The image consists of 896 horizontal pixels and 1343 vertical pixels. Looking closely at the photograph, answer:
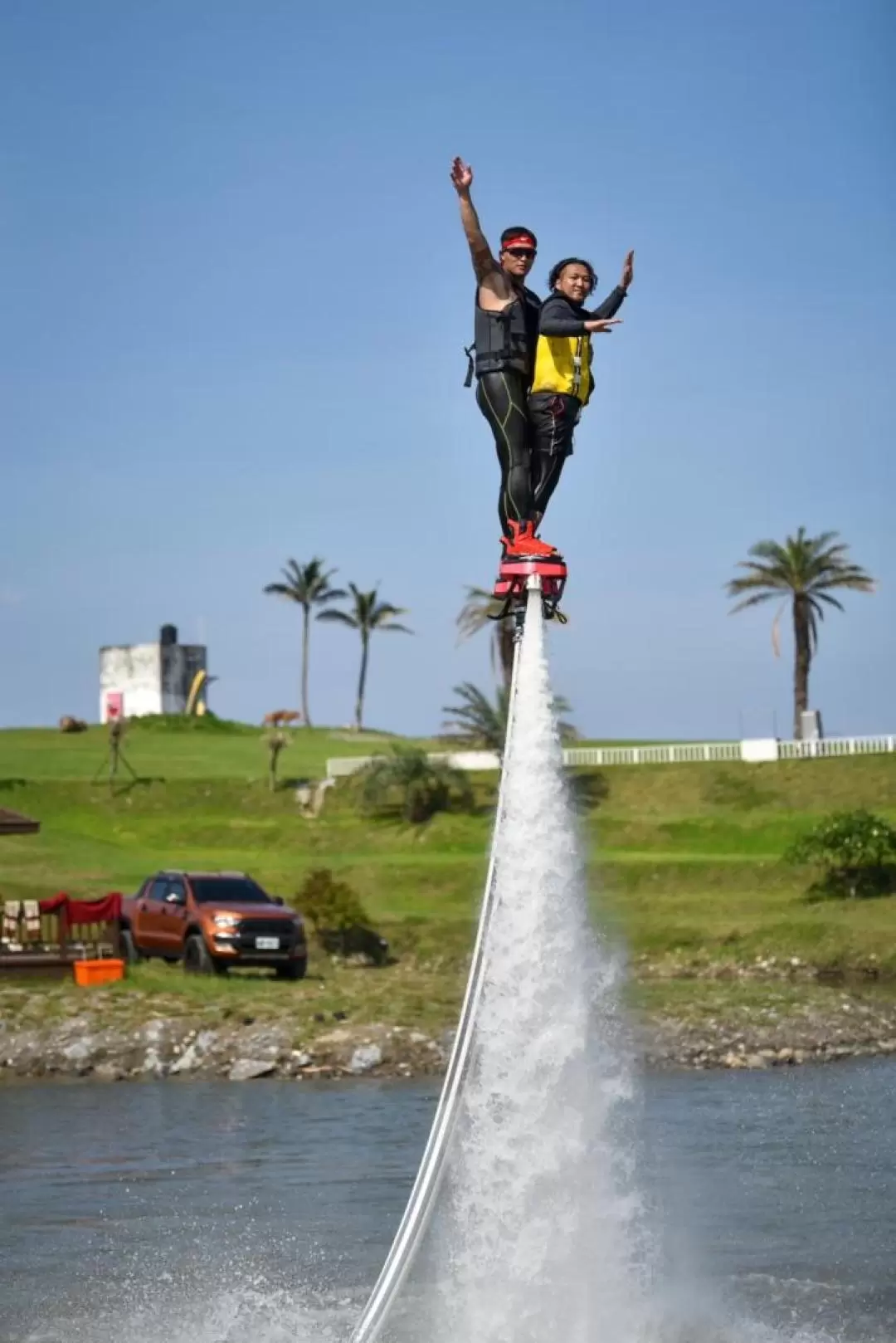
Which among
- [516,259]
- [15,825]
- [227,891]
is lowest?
[227,891]

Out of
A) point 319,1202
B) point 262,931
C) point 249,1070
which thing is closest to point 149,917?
point 262,931

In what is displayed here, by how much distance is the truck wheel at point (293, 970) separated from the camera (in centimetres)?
3416

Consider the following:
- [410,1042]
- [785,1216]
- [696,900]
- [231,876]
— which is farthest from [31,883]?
[785,1216]

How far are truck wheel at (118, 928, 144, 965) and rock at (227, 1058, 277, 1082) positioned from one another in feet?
24.5

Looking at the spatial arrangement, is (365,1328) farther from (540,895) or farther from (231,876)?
(231,876)

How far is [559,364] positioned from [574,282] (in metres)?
0.48

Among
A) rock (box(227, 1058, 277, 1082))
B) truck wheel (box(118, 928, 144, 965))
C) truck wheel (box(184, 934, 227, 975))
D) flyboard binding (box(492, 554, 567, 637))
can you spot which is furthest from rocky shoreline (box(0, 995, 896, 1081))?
flyboard binding (box(492, 554, 567, 637))

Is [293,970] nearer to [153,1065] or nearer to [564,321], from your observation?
[153,1065]

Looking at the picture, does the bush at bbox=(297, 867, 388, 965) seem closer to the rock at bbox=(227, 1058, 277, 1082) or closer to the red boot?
the rock at bbox=(227, 1058, 277, 1082)

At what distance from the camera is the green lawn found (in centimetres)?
4212

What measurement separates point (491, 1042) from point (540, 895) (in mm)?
893

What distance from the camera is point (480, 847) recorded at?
56562 millimetres

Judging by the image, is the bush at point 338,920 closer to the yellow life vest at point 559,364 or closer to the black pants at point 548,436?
the black pants at point 548,436

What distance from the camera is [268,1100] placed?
2636 centimetres
